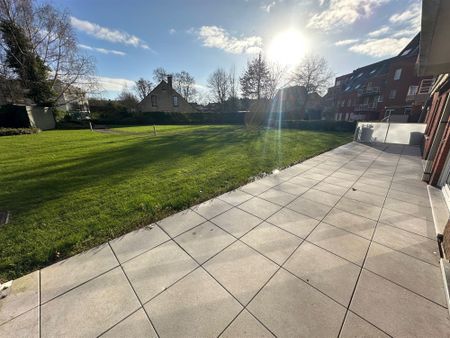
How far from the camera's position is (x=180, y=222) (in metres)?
2.91

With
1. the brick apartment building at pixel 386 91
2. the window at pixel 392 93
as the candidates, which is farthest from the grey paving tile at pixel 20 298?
the window at pixel 392 93

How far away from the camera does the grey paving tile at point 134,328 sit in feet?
4.53

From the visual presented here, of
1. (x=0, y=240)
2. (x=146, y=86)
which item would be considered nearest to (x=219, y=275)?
(x=0, y=240)

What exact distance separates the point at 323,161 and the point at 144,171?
6.07 meters

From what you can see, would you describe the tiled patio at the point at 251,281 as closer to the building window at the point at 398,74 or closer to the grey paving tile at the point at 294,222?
the grey paving tile at the point at 294,222

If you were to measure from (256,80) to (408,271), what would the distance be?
23632 mm

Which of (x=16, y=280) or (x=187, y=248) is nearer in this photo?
(x=16, y=280)

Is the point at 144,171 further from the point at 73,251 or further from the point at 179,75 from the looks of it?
the point at 179,75

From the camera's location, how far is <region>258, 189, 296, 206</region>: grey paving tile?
11.6 ft

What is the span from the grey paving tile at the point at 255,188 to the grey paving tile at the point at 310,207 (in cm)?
78

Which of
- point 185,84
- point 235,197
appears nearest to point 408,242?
point 235,197

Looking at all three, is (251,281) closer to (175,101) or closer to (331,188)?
(331,188)

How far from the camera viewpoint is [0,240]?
246cm

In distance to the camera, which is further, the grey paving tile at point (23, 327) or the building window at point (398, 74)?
the building window at point (398, 74)
